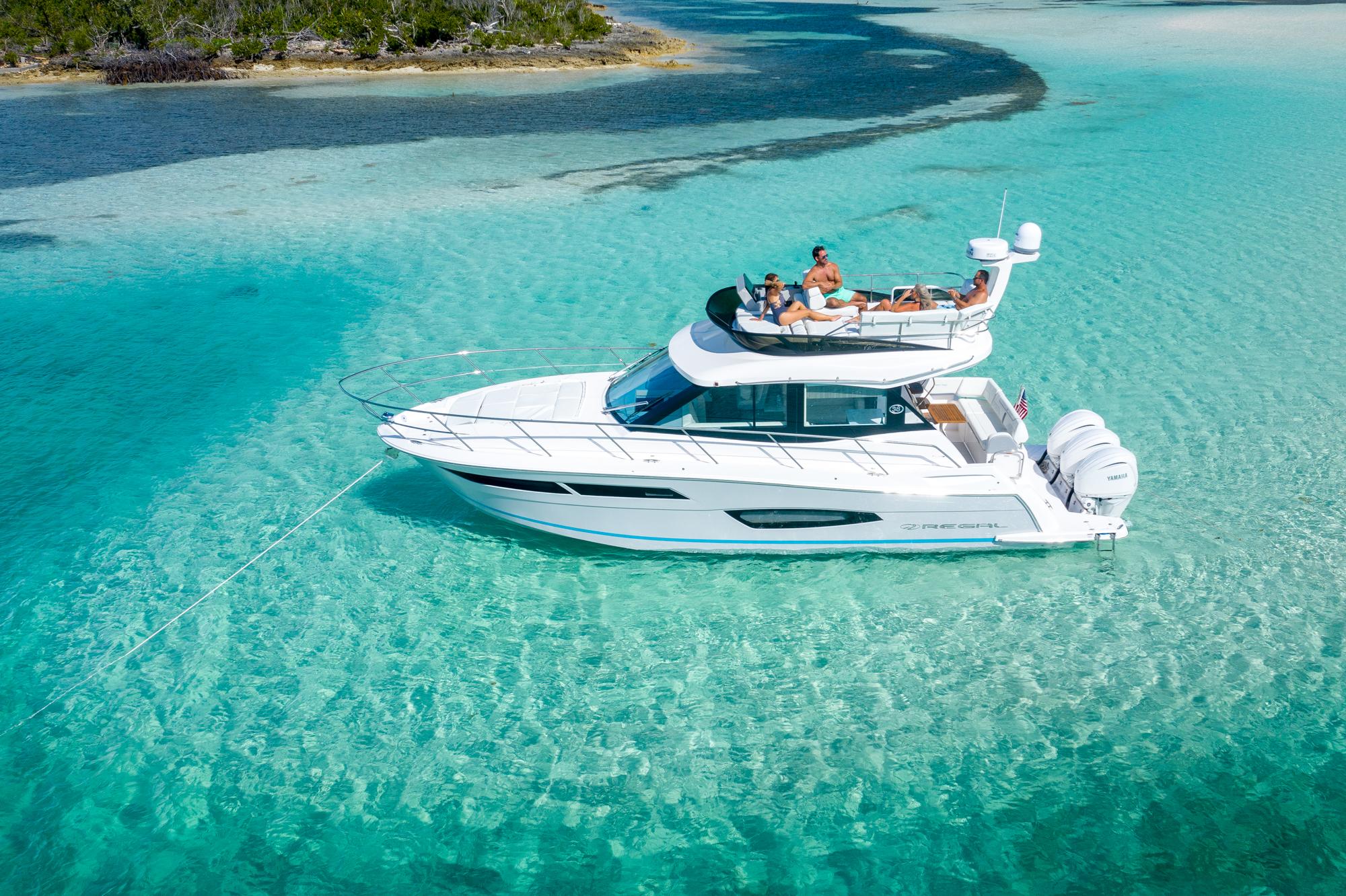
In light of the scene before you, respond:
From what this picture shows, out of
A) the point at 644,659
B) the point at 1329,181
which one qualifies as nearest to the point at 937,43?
the point at 1329,181

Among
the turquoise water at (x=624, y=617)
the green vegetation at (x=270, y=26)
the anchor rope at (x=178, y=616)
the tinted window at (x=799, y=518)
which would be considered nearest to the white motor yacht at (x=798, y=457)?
the tinted window at (x=799, y=518)

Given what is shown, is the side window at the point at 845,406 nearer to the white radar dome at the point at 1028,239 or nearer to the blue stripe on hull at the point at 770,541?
the blue stripe on hull at the point at 770,541

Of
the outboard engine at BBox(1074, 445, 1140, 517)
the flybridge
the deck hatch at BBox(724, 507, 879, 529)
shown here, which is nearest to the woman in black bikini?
the flybridge

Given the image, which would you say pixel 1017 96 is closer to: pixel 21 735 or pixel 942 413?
pixel 942 413

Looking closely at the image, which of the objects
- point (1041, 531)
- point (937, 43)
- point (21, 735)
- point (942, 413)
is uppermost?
point (937, 43)

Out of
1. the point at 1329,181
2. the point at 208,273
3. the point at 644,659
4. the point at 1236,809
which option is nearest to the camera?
the point at 1236,809

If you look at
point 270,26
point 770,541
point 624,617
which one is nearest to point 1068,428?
point 770,541

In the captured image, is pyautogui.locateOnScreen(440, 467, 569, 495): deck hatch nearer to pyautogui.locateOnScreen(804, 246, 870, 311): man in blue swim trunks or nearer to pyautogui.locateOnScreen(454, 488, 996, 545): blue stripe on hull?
pyautogui.locateOnScreen(454, 488, 996, 545): blue stripe on hull
